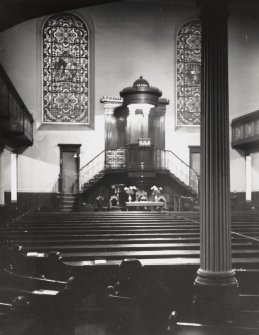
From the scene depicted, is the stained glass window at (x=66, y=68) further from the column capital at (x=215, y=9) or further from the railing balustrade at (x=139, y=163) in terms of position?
the column capital at (x=215, y=9)

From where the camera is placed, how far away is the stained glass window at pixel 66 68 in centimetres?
1886

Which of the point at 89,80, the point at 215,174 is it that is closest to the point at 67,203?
the point at 89,80

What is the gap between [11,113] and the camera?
12.6 metres

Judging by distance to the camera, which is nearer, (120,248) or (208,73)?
(208,73)

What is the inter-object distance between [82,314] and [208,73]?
8.52 ft

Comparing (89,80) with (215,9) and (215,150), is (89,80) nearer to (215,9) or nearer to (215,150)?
(215,9)

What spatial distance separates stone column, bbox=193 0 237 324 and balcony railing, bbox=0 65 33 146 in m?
8.28

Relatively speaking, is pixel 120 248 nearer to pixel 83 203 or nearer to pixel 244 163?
pixel 83 203

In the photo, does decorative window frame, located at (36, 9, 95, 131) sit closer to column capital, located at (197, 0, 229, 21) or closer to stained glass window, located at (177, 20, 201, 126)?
stained glass window, located at (177, 20, 201, 126)

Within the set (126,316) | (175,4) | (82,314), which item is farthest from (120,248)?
(175,4)

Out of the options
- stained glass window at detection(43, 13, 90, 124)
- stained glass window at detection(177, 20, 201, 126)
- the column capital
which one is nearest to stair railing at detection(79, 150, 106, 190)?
stained glass window at detection(43, 13, 90, 124)

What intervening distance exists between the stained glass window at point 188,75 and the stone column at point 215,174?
622 inches

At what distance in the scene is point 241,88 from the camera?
1950 centimetres

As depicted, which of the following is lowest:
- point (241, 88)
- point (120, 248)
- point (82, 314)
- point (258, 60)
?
point (82, 314)
